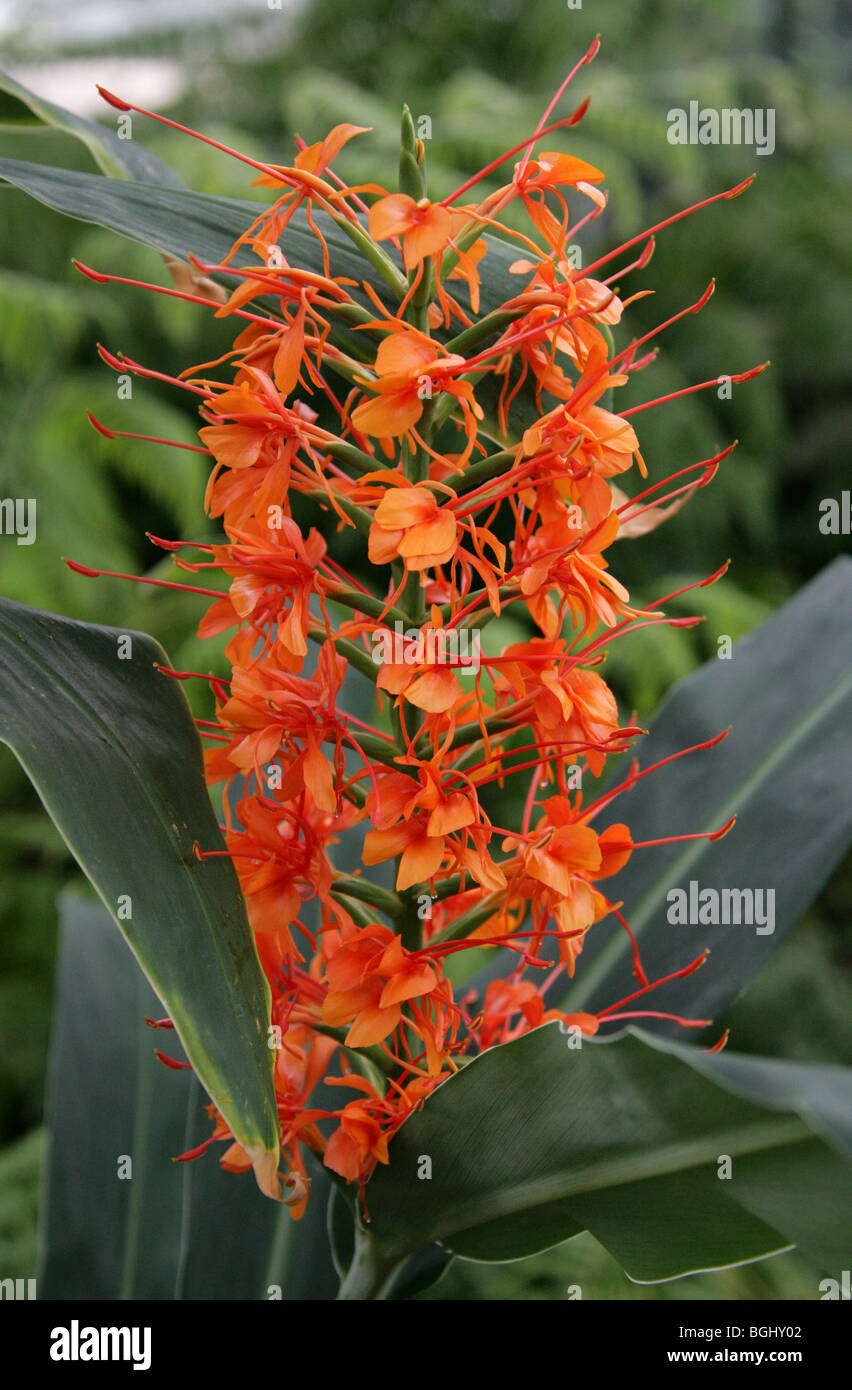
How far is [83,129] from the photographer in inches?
26.8

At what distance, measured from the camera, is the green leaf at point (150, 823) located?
50 cm

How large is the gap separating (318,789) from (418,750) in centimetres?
7

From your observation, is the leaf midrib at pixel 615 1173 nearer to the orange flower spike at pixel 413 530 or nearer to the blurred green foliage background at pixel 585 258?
the orange flower spike at pixel 413 530

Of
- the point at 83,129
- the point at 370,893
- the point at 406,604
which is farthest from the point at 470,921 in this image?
the point at 83,129

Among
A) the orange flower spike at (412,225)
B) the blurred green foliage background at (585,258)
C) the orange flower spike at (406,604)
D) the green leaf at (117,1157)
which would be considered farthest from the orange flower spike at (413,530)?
the blurred green foliage background at (585,258)

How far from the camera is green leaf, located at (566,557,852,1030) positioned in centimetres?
78

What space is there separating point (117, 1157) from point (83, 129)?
81cm

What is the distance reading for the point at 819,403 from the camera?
3549mm

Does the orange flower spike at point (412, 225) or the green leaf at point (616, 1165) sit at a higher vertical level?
the orange flower spike at point (412, 225)

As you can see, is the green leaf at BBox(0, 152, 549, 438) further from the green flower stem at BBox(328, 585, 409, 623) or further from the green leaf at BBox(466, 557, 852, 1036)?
the green leaf at BBox(466, 557, 852, 1036)

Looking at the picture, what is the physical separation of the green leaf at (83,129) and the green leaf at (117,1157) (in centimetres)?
62

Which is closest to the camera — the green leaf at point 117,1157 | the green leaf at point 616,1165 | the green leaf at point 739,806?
the green leaf at point 616,1165

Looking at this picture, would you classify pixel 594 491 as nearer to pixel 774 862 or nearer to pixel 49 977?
pixel 774 862

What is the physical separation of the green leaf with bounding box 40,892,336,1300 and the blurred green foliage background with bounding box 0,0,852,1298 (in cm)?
36
